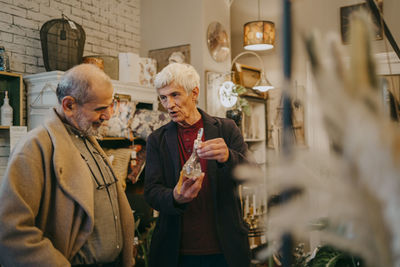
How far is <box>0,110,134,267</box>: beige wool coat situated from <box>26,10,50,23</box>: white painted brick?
2375 millimetres

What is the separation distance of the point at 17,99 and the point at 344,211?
128 inches

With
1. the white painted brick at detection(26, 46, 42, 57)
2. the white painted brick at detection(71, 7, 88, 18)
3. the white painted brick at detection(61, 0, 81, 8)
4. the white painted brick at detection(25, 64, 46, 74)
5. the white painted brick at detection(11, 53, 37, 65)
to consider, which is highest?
the white painted brick at detection(61, 0, 81, 8)

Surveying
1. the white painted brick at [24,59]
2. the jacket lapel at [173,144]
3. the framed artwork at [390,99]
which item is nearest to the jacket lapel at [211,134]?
the jacket lapel at [173,144]

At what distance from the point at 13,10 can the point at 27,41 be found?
292mm

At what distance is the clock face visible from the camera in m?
4.38

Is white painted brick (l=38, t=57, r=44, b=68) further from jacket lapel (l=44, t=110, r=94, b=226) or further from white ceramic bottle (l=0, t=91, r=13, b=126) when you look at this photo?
jacket lapel (l=44, t=110, r=94, b=226)

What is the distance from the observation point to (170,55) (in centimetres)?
448

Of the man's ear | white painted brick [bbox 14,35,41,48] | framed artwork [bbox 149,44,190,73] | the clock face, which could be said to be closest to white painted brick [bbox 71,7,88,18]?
white painted brick [bbox 14,35,41,48]

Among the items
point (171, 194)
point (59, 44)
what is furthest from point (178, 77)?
point (59, 44)

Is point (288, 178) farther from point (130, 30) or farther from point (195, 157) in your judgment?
point (130, 30)

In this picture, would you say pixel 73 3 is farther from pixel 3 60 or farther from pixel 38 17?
pixel 3 60

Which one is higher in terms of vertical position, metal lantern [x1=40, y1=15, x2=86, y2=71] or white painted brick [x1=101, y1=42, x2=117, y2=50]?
white painted brick [x1=101, y1=42, x2=117, y2=50]

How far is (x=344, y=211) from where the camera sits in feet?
0.99

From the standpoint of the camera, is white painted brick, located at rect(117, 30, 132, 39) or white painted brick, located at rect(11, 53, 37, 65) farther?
white painted brick, located at rect(117, 30, 132, 39)
